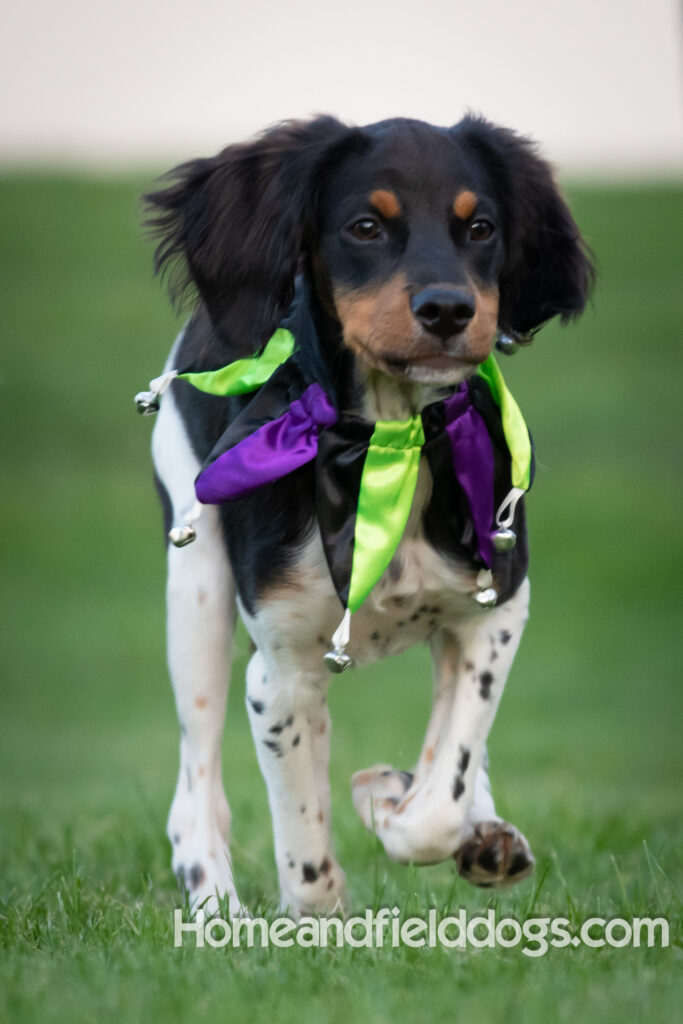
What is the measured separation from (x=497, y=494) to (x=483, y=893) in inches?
39.1

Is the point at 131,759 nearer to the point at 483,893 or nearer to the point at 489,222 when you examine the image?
the point at 483,893

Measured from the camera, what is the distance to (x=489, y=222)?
3605 millimetres

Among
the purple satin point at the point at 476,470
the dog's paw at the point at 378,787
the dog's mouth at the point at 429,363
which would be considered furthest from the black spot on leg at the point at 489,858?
the dog's mouth at the point at 429,363

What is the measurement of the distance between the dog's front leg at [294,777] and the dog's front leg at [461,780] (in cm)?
15

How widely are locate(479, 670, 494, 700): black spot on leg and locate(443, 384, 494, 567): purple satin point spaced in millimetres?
289

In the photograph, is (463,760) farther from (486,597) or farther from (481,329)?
(481,329)

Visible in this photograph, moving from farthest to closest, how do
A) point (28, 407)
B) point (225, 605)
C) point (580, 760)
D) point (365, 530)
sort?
point (28, 407)
point (580, 760)
point (225, 605)
point (365, 530)

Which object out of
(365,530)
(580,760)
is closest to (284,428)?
(365,530)

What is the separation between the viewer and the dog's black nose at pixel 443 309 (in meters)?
3.28

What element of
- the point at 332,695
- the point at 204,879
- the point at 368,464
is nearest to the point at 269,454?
the point at 368,464

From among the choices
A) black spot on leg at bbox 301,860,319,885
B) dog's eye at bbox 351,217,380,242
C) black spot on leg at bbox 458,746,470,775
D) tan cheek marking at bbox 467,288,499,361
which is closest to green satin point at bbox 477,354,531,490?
tan cheek marking at bbox 467,288,499,361

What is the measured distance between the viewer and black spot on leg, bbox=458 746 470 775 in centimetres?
368

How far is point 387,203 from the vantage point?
3.50m

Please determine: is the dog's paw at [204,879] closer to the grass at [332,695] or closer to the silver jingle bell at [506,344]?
the grass at [332,695]
